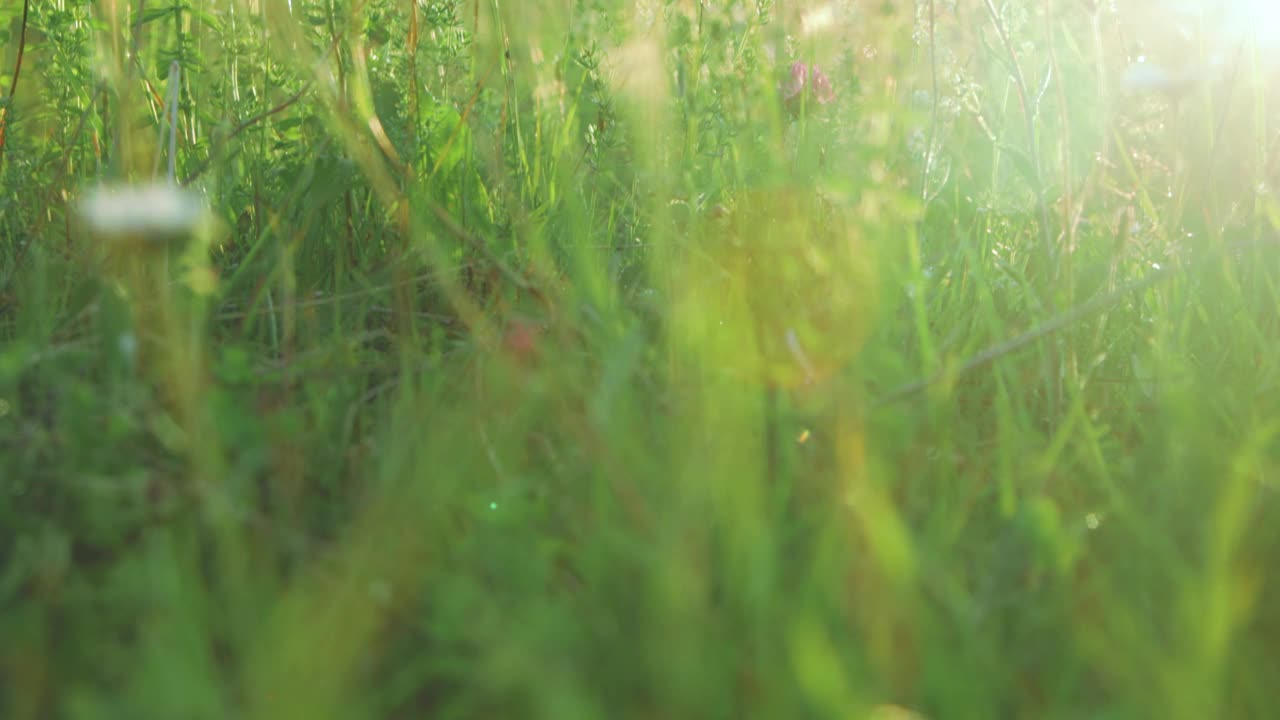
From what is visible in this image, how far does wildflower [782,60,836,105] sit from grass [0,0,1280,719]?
0.05 m

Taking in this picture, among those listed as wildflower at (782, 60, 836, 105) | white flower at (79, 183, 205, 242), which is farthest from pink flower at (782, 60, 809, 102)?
white flower at (79, 183, 205, 242)

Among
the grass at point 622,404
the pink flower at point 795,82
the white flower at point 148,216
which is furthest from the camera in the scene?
the pink flower at point 795,82

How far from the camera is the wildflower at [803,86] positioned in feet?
6.65

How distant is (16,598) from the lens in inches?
33.4

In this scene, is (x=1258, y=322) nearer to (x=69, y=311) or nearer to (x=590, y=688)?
(x=590, y=688)

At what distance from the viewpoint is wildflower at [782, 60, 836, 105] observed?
2.03 m

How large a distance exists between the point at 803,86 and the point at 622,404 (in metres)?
1.18

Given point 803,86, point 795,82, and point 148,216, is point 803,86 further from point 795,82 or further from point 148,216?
point 148,216

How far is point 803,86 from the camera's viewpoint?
6.68ft

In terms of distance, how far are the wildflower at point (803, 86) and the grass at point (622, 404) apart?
2.0 inches

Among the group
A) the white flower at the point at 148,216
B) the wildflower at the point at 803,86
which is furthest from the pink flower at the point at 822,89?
the white flower at the point at 148,216

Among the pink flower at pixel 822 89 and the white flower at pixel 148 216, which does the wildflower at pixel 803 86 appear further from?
the white flower at pixel 148 216

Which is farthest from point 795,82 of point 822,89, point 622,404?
point 622,404

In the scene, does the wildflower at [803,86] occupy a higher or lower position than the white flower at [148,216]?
higher
